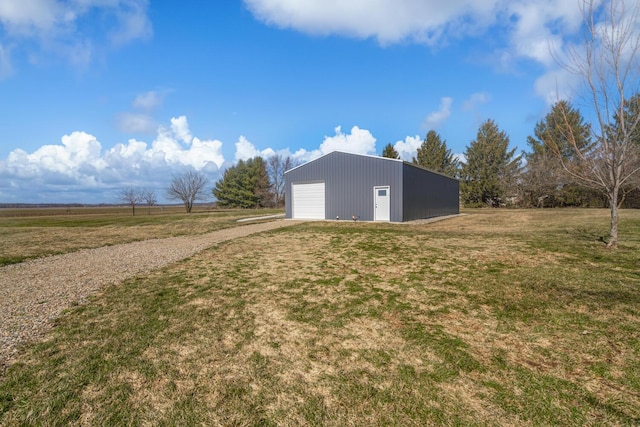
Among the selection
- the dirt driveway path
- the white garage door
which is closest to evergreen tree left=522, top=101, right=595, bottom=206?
the white garage door

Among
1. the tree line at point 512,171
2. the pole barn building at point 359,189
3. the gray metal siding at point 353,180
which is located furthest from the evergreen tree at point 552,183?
the gray metal siding at point 353,180

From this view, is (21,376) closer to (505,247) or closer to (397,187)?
(505,247)

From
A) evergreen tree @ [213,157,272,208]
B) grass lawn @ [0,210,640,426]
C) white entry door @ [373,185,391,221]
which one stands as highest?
evergreen tree @ [213,157,272,208]

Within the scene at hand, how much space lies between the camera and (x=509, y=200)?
36438 mm

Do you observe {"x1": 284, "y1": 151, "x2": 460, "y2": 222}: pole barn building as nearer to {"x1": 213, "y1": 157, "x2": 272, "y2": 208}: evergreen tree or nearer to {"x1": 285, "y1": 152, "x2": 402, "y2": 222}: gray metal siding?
{"x1": 285, "y1": 152, "x2": 402, "y2": 222}: gray metal siding

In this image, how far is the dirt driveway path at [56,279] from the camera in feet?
12.4

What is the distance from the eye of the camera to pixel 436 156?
42.8m

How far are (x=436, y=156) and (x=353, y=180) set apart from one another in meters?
30.1

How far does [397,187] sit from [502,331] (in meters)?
13.3

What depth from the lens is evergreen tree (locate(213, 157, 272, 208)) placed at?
49.4 metres

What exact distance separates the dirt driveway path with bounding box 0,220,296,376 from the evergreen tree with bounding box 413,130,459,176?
A: 3987 centimetres

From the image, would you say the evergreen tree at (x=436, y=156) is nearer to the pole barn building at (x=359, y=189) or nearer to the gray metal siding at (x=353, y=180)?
the pole barn building at (x=359, y=189)

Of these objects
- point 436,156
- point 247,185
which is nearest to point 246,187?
point 247,185

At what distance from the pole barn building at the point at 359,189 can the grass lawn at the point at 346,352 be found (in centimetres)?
1084
